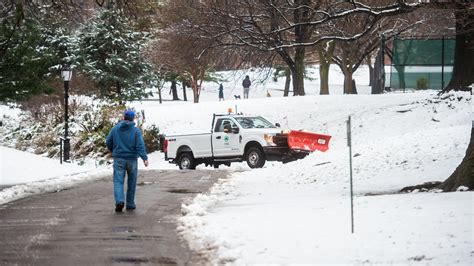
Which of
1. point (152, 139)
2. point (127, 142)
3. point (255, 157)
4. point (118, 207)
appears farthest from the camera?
point (152, 139)

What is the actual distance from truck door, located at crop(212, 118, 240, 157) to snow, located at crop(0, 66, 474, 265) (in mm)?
3711

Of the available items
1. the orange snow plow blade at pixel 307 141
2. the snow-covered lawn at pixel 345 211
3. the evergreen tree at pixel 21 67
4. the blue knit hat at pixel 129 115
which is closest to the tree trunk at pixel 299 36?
the orange snow plow blade at pixel 307 141

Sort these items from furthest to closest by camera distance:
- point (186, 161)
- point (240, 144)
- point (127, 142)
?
1. point (186, 161)
2. point (240, 144)
3. point (127, 142)

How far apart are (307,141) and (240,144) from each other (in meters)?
2.23

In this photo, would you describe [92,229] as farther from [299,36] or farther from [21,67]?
[299,36]

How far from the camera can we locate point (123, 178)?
11.5m

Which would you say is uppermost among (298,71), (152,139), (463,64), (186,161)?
(298,71)

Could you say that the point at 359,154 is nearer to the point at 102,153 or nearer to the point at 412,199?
the point at 412,199

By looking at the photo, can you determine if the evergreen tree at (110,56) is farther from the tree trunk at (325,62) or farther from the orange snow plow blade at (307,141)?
the orange snow plow blade at (307,141)

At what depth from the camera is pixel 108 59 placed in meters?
41.1

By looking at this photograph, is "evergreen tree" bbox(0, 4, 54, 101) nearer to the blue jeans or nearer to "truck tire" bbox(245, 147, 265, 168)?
"truck tire" bbox(245, 147, 265, 168)

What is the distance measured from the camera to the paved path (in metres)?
→ 7.71

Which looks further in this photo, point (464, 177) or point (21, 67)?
point (21, 67)

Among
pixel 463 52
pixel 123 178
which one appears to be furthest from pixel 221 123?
pixel 123 178
